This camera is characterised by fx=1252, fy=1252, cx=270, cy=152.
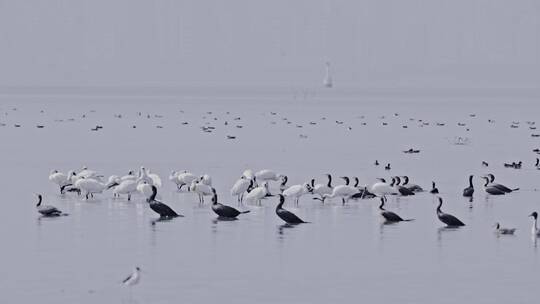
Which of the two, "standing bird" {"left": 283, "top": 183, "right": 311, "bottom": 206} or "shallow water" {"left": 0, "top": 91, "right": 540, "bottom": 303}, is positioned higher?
"standing bird" {"left": 283, "top": 183, "right": 311, "bottom": 206}

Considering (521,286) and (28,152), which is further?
(28,152)

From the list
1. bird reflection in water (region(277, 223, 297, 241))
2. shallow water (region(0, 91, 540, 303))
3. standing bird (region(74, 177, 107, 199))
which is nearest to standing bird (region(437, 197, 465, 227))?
shallow water (region(0, 91, 540, 303))

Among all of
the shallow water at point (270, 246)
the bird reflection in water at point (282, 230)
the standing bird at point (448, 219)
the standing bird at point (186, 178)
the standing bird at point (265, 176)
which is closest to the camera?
the shallow water at point (270, 246)

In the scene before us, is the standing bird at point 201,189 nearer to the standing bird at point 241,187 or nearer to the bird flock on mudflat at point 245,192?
the bird flock on mudflat at point 245,192

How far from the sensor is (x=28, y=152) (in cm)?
5412

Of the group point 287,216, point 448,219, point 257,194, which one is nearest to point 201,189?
point 257,194

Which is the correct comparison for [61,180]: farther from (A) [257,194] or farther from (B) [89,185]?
(A) [257,194]

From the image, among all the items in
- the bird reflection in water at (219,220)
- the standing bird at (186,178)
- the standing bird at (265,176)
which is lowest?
the bird reflection in water at (219,220)

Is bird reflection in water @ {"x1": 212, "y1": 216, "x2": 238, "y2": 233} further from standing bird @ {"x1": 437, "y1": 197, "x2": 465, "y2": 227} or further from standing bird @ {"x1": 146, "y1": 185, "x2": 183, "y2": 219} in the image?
standing bird @ {"x1": 437, "y1": 197, "x2": 465, "y2": 227}

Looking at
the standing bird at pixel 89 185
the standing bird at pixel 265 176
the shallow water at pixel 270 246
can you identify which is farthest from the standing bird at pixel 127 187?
the standing bird at pixel 265 176

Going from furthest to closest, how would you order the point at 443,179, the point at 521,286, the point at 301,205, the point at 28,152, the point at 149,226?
1. the point at 28,152
2. the point at 443,179
3. the point at 301,205
4. the point at 149,226
5. the point at 521,286

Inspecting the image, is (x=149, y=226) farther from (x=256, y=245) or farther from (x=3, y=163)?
(x=3, y=163)

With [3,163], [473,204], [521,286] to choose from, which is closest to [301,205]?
[473,204]

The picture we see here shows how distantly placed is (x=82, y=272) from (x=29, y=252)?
2.48m
